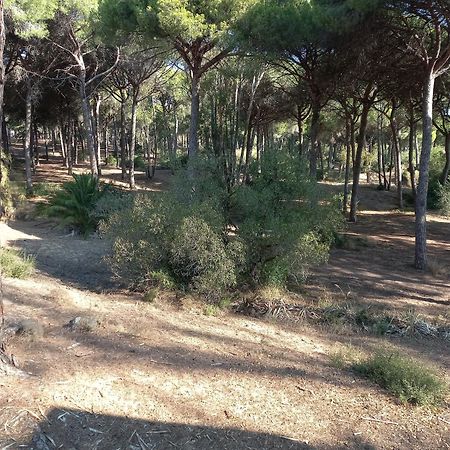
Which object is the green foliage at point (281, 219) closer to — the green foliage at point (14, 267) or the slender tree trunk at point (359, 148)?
the green foliage at point (14, 267)

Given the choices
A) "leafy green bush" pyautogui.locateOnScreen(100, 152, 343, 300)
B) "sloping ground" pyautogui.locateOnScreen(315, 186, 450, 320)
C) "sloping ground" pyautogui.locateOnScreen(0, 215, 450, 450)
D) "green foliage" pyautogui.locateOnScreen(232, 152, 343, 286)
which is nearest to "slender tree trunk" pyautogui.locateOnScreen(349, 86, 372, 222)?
"sloping ground" pyautogui.locateOnScreen(315, 186, 450, 320)

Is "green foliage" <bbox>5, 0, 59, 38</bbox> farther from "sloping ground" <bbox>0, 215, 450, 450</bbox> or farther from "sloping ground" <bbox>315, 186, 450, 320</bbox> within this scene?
"sloping ground" <bbox>315, 186, 450, 320</bbox>

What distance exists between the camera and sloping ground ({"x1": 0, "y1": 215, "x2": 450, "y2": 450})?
3.09 metres

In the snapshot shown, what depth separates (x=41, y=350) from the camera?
4.09m

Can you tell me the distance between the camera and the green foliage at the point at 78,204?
1184 centimetres

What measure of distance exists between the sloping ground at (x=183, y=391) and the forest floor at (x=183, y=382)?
1 centimetres

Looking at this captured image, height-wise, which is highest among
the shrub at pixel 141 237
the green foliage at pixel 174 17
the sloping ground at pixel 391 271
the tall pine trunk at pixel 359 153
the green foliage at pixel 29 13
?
the green foliage at pixel 29 13

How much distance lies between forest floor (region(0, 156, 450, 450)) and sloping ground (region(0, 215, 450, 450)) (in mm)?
11

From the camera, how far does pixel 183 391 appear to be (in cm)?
373

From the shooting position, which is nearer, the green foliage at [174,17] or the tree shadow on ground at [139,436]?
the tree shadow on ground at [139,436]

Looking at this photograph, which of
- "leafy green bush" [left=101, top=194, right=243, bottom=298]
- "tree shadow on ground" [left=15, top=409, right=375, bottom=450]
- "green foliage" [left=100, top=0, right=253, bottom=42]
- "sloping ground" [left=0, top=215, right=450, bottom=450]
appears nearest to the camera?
"tree shadow on ground" [left=15, top=409, right=375, bottom=450]

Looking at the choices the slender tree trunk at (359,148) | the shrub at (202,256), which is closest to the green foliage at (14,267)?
the shrub at (202,256)

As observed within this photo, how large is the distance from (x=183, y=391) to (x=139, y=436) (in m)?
0.72

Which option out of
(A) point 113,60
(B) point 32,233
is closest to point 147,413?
(B) point 32,233
